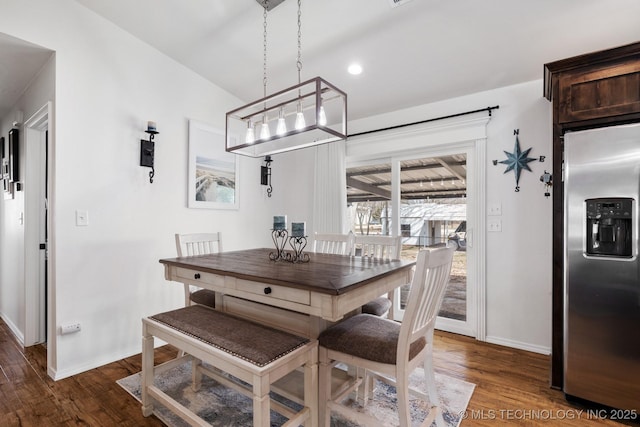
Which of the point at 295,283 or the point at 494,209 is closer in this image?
the point at 295,283

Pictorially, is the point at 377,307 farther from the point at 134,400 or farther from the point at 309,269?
the point at 134,400

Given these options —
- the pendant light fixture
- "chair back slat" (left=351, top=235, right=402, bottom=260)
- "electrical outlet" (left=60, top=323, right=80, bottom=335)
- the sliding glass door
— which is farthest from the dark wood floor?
the pendant light fixture

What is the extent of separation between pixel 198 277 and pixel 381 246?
1404 mm

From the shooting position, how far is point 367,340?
5.02ft

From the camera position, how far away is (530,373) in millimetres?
2354

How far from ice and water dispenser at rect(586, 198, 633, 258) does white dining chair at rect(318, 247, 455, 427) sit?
107 cm

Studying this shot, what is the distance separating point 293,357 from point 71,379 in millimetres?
1991

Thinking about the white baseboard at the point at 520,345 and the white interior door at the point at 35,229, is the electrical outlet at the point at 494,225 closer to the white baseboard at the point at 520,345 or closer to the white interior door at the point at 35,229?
the white baseboard at the point at 520,345

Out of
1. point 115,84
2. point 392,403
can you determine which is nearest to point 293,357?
point 392,403

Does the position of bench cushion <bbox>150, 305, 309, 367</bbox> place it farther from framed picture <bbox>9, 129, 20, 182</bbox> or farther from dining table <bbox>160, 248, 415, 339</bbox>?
framed picture <bbox>9, 129, 20, 182</bbox>

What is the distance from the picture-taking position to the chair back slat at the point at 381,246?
8.14ft

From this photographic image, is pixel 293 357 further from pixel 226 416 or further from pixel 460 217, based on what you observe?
pixel 460 217

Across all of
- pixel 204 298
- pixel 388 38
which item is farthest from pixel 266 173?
pixel 388 38

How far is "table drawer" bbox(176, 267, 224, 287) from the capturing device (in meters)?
1.86
